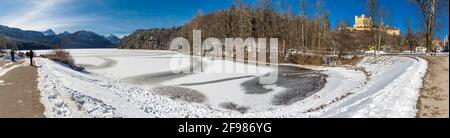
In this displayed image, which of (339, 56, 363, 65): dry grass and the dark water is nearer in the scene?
the dark water

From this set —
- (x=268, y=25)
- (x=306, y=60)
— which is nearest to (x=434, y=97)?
(x=306, y=60)

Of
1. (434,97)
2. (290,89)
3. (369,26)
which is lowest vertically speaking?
(290,89)

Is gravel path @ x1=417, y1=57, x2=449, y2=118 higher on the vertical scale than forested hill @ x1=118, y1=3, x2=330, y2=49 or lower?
lower

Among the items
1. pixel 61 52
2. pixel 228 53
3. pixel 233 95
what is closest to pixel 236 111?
pixel 233 95

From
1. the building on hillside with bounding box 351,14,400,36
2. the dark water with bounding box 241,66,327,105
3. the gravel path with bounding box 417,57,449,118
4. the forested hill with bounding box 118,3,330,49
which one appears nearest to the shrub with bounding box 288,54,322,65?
the building on hillside with bounding box 351,14,400,36

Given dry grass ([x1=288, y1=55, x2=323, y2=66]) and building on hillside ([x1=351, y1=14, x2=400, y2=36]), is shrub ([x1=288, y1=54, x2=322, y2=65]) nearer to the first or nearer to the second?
dry grass ([x1=288, y1=55, x2=323, y2=66])

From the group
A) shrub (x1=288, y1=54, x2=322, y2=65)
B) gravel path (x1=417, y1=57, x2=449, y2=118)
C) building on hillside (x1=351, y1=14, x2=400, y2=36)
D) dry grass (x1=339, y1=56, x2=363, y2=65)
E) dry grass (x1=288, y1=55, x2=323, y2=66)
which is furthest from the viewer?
building on hillside (x1=351, y1=14, x2=400, y2=36)

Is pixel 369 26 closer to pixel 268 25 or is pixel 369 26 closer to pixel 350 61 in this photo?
pixel 350 61

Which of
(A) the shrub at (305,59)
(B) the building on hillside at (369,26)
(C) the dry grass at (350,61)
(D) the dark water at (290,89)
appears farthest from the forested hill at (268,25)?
(D) the dark water at (290,89)

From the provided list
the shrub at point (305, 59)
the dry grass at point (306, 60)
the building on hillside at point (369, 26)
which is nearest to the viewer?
the dry grass at point (306, 60)

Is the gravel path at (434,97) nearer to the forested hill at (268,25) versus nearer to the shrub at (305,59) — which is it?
the shrub at (305,59)

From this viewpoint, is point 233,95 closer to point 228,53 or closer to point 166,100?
point 166,100
